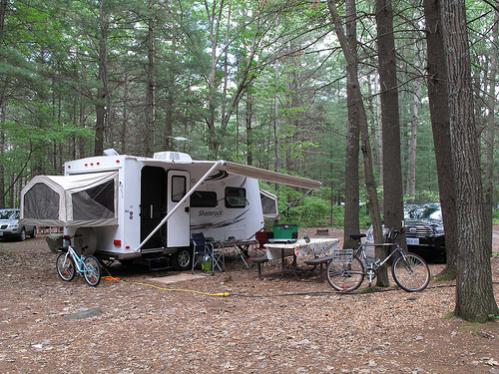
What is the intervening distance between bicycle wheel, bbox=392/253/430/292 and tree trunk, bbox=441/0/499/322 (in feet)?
6.23

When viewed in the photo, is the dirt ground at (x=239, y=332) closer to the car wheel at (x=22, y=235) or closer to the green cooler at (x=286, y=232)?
the green cooler at (x=286, y=232)

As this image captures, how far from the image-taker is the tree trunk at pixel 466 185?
488 centimetres

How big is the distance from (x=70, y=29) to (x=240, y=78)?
21.1 feet

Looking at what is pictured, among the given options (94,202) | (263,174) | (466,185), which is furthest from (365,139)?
(94,202)

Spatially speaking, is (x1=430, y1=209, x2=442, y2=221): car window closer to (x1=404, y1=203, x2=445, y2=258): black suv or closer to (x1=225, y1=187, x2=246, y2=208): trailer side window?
(x1=404, y1=203, x2=445, y2=258): black suv

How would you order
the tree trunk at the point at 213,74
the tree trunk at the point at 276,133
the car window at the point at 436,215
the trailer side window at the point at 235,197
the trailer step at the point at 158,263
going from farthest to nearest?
the tree trunk at the point at 276,133
the tree trunk at the point at 213,74
the trailer side window at the point at 235,197
the car window at the point at 436,215
the trailer step at the point at 158,263

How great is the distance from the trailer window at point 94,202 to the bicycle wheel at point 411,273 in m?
5.06

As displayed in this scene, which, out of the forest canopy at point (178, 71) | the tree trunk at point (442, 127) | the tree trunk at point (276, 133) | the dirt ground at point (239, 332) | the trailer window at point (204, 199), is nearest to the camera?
the dirt ground at point (239, 332)

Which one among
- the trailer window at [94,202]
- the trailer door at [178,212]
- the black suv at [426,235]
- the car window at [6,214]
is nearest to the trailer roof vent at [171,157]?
the trailer door at [178,212]

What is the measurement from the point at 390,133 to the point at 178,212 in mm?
4534

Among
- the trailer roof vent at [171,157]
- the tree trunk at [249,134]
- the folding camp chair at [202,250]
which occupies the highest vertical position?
the tree trunk at [249,134]

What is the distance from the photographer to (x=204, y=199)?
36.3 ft

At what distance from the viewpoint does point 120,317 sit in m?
6.08

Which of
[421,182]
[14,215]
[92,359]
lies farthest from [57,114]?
[421,182]
